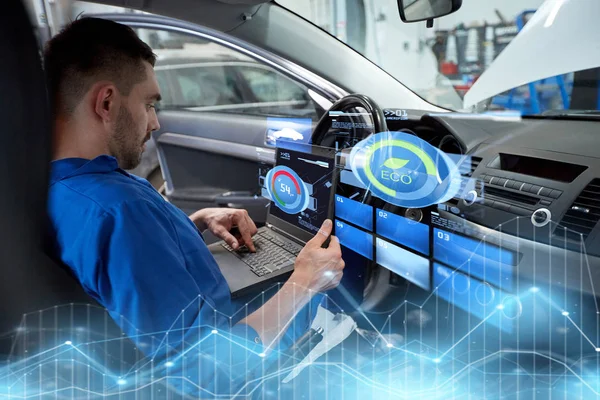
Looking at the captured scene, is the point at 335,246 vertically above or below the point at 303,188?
below

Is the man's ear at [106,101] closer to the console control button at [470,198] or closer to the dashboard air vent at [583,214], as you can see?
the console control button at [470,198]

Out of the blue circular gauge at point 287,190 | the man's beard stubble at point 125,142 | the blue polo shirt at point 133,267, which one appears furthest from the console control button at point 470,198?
the man's beard stubble at point 125,142

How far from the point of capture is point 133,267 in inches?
39.2

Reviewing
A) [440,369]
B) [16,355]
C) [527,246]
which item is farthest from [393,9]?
[16,355]

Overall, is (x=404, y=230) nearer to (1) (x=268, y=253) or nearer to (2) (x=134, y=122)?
(1) (x=268, y=253)

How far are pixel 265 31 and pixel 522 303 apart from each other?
1.16m

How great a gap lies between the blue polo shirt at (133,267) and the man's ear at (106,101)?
12 centimetres

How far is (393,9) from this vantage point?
135 centimetres

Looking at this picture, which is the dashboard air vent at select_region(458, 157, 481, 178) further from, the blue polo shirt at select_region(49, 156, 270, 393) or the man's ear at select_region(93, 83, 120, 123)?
the man's ear at select_region(93, 83, 120, 123)

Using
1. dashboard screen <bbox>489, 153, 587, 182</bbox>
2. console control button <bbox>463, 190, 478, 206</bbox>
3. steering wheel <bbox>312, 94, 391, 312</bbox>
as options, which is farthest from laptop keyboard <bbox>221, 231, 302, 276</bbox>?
dashboard screen <bbox>489, 153, 587, 182</bbox>

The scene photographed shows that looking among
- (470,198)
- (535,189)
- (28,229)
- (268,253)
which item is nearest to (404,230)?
(470,198)

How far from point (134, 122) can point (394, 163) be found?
0.65m

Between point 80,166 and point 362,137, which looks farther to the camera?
point 362,137

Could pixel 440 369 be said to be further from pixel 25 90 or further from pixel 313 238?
pixel 25 90
